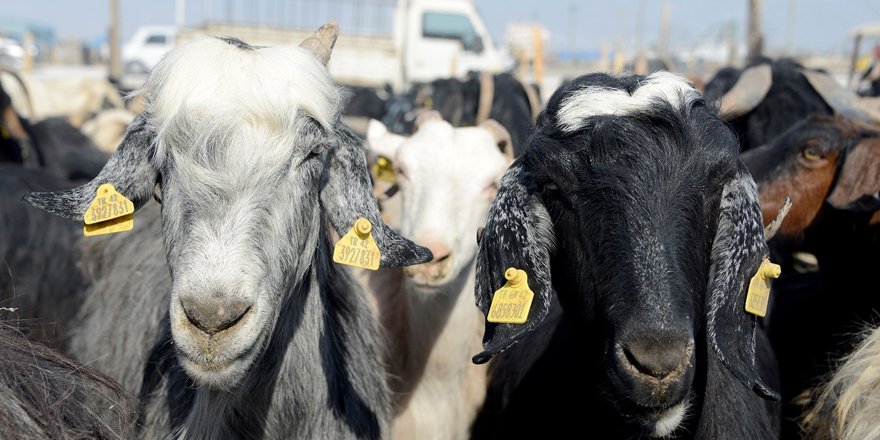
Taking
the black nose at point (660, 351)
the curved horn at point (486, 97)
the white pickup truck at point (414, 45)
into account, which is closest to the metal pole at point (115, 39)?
the white pickup truck at point (414, 45)

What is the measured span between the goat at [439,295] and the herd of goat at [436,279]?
15mm

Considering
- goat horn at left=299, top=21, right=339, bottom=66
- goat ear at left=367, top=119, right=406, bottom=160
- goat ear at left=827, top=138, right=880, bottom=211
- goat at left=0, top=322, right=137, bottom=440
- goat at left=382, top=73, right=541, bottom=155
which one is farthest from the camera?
→ goat at left=382, top=73, right=541, bottom=155

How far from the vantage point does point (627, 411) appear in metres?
3.01

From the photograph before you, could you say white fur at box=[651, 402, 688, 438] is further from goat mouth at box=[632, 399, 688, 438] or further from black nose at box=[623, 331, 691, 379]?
black nose at box=[623, 331, 691, 379]

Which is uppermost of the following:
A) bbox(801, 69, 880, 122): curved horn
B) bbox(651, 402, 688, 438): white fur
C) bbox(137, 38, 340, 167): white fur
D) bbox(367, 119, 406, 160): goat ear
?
bbox(137, 38, 340, 167): white fur

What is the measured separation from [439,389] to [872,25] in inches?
746

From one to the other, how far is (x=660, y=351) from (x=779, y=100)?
16.0 feet

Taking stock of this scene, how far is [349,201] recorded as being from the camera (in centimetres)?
335

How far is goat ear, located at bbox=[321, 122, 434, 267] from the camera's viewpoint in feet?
11.0

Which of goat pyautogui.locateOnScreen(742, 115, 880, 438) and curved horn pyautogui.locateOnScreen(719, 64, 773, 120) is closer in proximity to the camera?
goat pyautogui.locateOnScreen(742, 115, 880, 438)

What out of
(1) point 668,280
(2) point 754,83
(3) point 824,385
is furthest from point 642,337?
(2) point 754,83

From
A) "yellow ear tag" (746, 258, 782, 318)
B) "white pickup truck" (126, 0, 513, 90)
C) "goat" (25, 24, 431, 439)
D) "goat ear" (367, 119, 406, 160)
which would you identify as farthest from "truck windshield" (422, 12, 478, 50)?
"yellow ear tag" (746, 258, 782, 318)

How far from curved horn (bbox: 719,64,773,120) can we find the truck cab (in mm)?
13243

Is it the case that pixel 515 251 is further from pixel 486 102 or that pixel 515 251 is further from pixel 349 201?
pixel 486 102
